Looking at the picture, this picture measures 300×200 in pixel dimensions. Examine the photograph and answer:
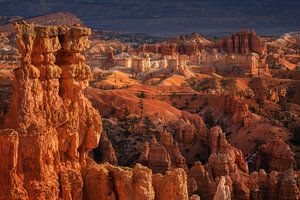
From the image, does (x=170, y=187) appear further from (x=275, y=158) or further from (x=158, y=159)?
(x=275, y=158)

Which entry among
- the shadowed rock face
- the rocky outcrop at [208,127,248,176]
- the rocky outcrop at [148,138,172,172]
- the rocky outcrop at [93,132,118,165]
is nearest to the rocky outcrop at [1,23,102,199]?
the shadowed rock face

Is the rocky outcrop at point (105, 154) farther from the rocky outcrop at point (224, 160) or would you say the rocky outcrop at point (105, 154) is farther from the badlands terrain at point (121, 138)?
the rocky outcrop at point (224, 160)

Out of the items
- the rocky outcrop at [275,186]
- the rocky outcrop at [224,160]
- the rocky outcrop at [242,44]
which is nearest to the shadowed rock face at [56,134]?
the rocky outcrop at [275,186]

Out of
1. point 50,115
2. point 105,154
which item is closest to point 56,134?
point 50,115

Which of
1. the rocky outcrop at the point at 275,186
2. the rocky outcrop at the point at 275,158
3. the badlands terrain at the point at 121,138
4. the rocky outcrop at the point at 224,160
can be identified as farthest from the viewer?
the rocky outcrop at the point at 275,158

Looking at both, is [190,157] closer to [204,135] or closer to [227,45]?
[204,135]
